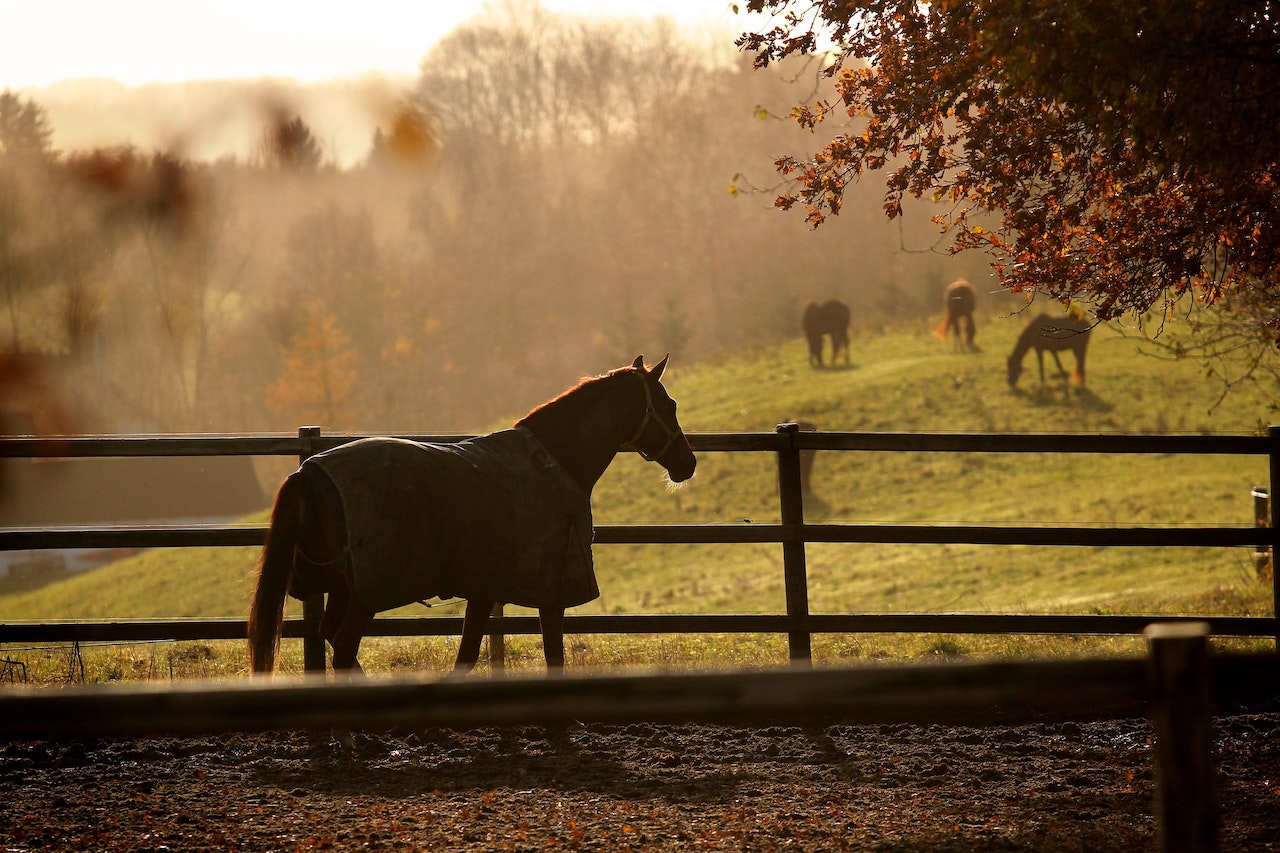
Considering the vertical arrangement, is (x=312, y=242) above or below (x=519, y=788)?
above

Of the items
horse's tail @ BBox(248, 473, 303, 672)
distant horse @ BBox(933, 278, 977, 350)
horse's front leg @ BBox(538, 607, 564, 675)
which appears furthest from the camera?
distant horse @ BBox(933, 278, 977, 350)

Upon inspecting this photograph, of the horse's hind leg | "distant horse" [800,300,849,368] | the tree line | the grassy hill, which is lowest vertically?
the grassy hill

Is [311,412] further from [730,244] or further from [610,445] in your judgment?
[610,445]

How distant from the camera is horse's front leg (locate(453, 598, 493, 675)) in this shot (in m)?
6.65

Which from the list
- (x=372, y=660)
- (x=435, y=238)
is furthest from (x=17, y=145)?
(x=372, y=660)

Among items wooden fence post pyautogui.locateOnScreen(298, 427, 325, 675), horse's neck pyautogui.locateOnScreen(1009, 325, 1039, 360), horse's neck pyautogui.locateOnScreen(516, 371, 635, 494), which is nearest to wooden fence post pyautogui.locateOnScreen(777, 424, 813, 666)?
horse's neck pyautogui.locateOnScreen(516, 371, 635, 494)

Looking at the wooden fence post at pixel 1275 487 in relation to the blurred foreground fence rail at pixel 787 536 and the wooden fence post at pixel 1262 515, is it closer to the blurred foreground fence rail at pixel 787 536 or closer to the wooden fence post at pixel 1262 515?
the blurred foreground fence rail at pixel 787 536

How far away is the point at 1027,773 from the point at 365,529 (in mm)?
3459

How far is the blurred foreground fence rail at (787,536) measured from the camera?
7.67 m

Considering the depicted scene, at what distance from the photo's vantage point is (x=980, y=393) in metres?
29.7

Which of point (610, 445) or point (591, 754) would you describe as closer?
point (591, 754)

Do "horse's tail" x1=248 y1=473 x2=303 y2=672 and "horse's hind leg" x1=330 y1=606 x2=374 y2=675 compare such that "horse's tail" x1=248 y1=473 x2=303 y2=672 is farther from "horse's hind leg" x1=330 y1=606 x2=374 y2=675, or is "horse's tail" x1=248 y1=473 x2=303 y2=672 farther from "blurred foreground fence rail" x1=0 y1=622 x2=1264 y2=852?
"blurred foreground fence rail" x1=0 y1=622 x2=1264 y2=852

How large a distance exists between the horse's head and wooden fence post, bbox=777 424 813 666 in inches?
25.6

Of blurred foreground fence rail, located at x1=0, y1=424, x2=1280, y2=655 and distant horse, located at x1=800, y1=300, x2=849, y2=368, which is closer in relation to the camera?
blurred foreground fence rail, located at x1=0, y1=424, x2=1280, y2=655
